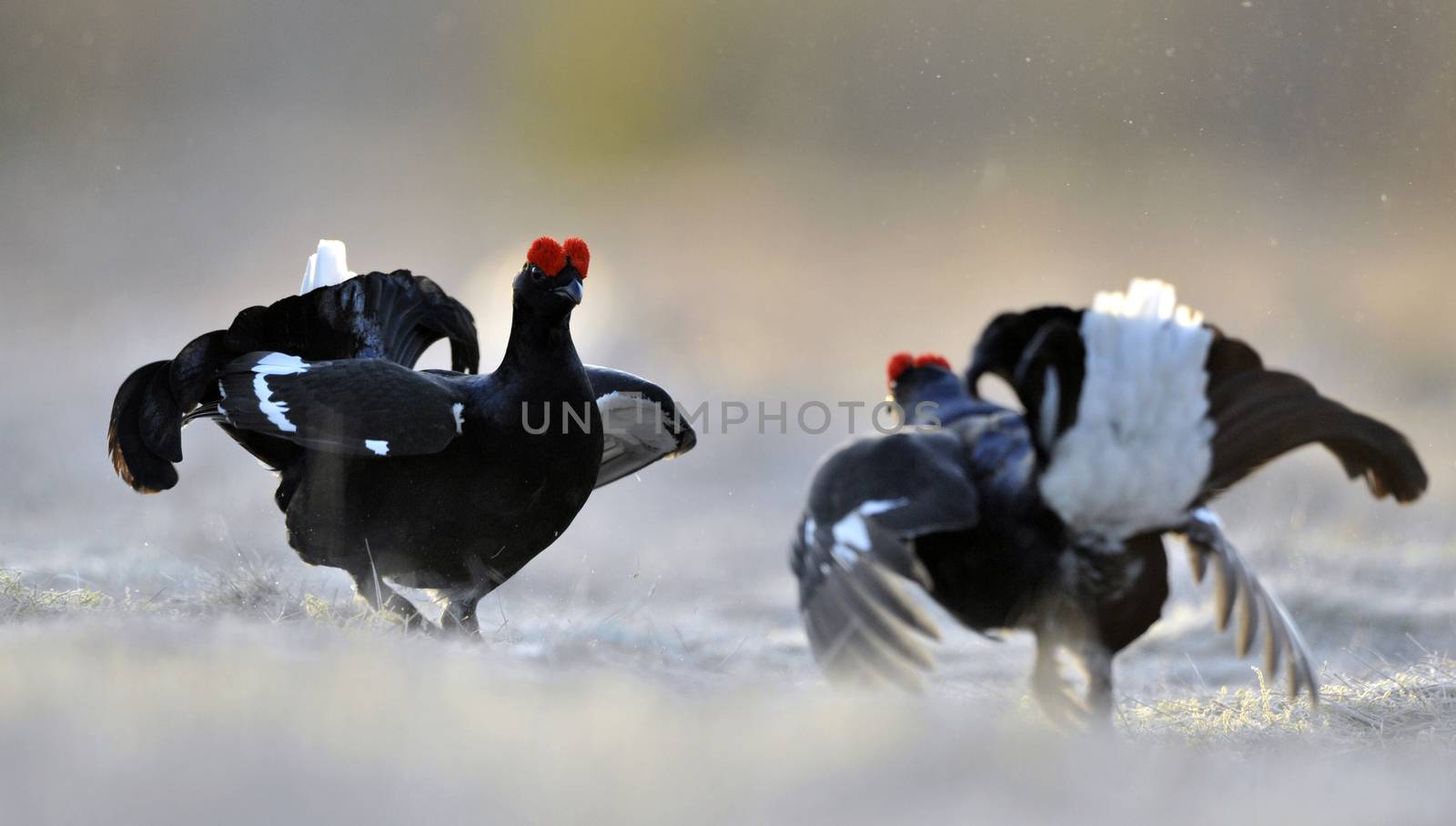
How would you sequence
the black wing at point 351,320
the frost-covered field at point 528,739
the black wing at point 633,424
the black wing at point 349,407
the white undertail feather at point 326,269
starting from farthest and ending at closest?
the white undertail feather at point 326,269 → the black wing at point 633,424 → the black wing at point 351,320 → the black wing at point 349,407 → the frost-covered field at point 528,739

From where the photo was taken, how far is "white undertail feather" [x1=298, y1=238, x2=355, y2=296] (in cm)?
393

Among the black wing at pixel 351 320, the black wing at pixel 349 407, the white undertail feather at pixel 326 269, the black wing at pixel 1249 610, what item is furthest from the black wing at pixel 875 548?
the white undertail feather at pixel 326 269

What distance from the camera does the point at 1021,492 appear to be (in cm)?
267

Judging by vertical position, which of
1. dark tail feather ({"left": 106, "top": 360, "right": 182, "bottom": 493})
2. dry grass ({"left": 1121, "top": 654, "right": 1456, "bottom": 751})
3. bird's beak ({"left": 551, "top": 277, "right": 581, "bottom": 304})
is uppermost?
bird's beak ({"left": 551, "top": 277, "right": 581, "bottom": 304})

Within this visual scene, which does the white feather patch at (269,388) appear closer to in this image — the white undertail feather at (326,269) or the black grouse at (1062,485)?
the white undertail feather at (326,269)

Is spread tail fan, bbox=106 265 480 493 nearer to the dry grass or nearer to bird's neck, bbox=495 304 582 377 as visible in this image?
bird's neck, bbox=495 304 582 377

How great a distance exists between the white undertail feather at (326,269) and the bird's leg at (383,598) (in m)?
0.89

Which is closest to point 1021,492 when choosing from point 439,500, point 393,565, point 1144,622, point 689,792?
point 1144,622

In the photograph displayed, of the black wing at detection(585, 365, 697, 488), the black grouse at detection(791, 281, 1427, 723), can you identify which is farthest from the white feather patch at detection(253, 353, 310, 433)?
the black grouse at detection(791, 281, 1427, 723)

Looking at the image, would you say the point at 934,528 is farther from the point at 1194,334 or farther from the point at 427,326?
the point at 427,326

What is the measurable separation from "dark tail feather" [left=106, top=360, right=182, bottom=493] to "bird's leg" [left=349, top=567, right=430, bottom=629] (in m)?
0.53

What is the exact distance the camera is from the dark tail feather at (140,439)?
3441 mm

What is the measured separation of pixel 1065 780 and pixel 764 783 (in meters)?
0.53

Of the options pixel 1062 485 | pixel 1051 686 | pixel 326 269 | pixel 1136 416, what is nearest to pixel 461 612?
pixel 326 269
